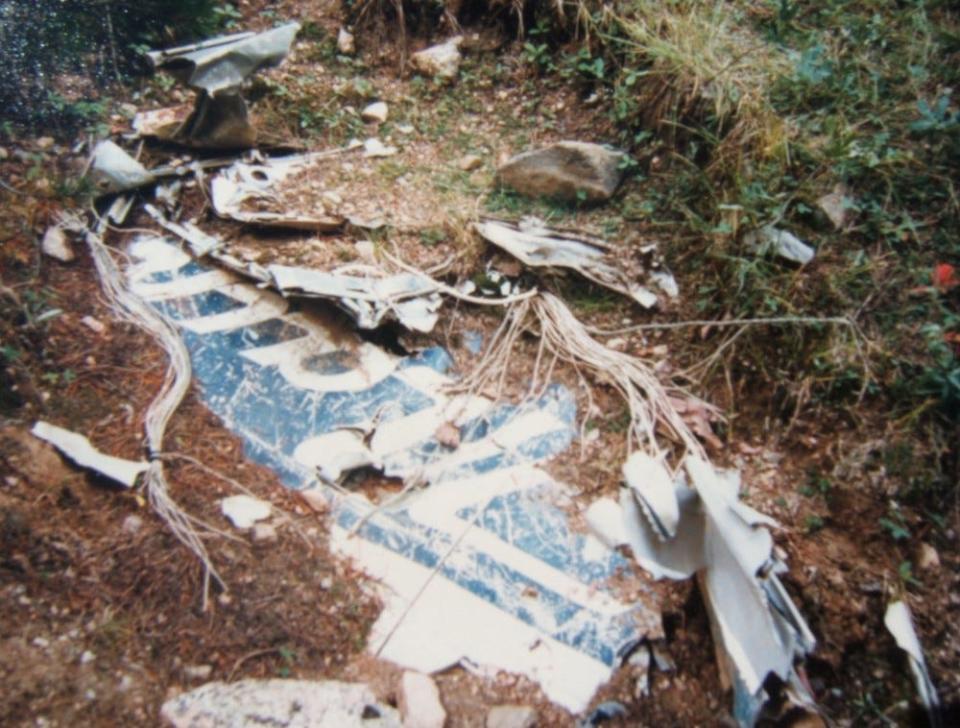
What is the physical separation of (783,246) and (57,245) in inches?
109

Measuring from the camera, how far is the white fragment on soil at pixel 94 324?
231 centimetres

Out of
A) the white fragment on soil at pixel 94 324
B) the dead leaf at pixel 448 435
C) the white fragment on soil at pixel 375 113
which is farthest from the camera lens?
the white fragment on soil at pixel 375 113

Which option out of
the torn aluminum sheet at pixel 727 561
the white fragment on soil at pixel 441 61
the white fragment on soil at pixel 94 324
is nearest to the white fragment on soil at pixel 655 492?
the torn aluminum sheet at pixel 727 561

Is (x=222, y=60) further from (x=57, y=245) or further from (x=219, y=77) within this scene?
(x=57, y=245)

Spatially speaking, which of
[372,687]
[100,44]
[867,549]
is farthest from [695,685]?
[100,44]

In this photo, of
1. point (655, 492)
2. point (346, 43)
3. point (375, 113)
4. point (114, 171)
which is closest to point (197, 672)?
point (655, 492)

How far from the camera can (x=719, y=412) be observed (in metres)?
2.14

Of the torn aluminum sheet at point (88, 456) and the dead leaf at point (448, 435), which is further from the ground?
the torn aluminum sheet at point (88, 456)

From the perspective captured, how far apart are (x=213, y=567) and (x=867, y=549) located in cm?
184

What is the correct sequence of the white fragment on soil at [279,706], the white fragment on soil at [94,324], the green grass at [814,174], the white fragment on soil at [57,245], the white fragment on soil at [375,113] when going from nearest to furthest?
the white fragment on soil at [279,706] → the green grass at [814,174] → the white fragment on soil at [94,324] → the white fragment on soil at [57,245] → the white fragment on soil at [375,113]

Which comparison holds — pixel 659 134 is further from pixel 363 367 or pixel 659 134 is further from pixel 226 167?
pixel 226 167

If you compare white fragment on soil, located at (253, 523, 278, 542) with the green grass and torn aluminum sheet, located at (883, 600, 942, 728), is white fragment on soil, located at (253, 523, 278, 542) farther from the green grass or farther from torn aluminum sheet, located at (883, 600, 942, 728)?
torn aluminum sheet, located at (883, 600, 942, 728)

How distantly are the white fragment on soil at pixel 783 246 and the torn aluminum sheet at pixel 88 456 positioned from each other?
2.16 m

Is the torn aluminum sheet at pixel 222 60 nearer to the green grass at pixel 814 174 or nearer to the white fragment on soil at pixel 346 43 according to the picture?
the white fragment on soil at pixel 346 43
